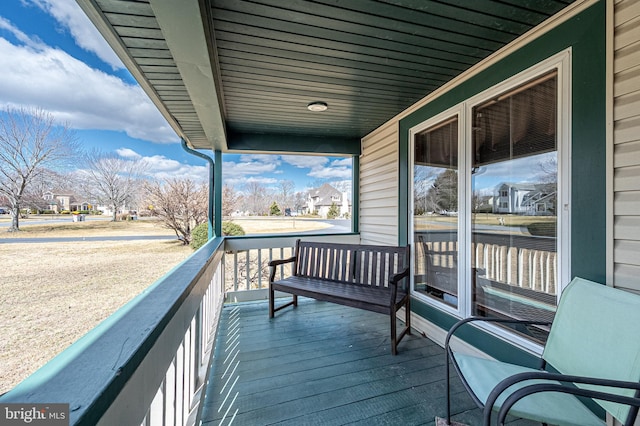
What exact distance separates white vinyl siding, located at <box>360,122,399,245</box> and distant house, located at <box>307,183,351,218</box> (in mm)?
462

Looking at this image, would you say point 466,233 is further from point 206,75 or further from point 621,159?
point 206,75

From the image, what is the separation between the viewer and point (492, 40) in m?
1.98

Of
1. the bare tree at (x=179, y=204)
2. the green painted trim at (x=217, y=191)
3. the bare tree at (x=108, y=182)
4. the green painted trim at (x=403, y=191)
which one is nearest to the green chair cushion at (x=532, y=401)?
the green painted trim at (x=403, y=191)

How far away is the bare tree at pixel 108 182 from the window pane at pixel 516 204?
3.54 m

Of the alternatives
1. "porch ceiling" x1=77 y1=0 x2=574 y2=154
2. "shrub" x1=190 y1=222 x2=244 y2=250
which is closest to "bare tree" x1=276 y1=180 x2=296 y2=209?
"shrub" x1=190 y1=222 x2=244 y2=250

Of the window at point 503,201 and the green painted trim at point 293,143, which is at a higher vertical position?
the green painted trim at point 293,143

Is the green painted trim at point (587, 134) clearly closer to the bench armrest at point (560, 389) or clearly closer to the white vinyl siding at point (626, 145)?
the white vinyl siding at point (626, 145)

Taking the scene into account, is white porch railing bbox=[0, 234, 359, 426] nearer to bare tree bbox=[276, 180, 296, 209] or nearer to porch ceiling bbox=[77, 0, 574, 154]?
porch ceiling bbox=[77, 0, 574, 154]

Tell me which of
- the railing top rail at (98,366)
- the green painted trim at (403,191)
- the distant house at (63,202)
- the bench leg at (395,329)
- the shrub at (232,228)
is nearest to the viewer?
the railing top rail at (98,366)

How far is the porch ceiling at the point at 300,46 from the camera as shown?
1562mm

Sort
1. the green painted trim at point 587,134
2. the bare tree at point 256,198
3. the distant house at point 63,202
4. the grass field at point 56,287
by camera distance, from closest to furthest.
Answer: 1. the grass field at point 56,287
2. the green painted trim at point 587,134
3. the distant house at point 63,202
4. the bare tree at point 256,198

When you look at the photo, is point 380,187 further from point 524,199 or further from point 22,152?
point 22,152

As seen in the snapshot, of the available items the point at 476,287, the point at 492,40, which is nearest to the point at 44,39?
the point at 492,40

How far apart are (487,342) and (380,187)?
229cm
